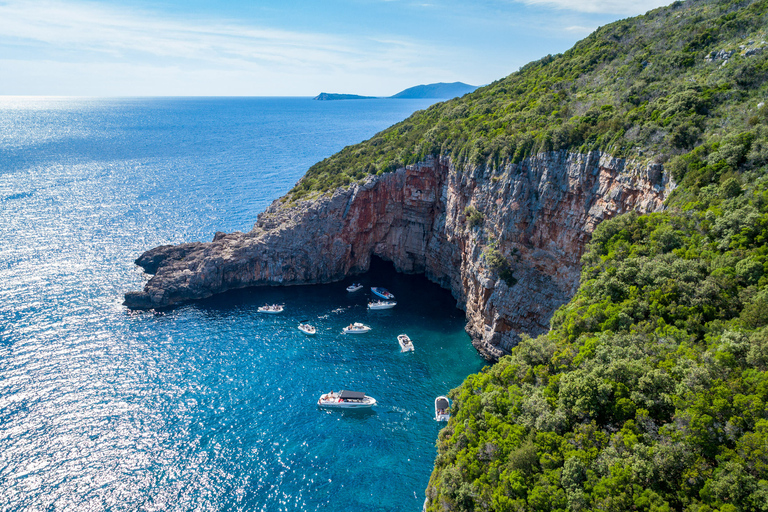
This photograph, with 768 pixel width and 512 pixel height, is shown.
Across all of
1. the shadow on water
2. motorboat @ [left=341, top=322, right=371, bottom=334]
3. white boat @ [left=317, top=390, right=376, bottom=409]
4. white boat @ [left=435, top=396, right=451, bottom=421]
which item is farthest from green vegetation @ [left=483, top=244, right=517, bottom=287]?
the shadow on water

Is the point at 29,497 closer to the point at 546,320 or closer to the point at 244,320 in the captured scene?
the point at 244,320

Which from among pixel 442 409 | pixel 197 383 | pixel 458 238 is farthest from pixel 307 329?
pixel 458 238

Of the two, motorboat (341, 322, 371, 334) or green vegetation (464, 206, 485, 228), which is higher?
green vegetation (464, 206, 485, 228)

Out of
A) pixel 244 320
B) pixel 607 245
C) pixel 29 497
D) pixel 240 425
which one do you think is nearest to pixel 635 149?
pixel 607 245

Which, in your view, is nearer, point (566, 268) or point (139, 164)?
point (566, 268)

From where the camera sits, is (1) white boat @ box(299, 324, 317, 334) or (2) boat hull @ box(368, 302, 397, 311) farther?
(2) boat hull @ box(368, 302, 397, 311)

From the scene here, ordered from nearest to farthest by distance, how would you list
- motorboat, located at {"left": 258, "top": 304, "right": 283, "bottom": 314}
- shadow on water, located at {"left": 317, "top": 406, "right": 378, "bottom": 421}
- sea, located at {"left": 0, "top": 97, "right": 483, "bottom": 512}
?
sea, located at {"left": 0, "top": 97, "right": 483, "bottom": 512}, shadow on water, located at {"left": 317, "top": 406, "right": 378, "bottom": 421}, motorboat, located at {"left": 258, "top": 304, "right": 283, "bottom": 314}

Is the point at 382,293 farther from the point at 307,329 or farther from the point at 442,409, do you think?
the point at 442,409

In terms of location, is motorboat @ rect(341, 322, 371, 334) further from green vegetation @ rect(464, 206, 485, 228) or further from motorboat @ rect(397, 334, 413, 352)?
green vegetation @ rect(464, 206, 485, 228)
